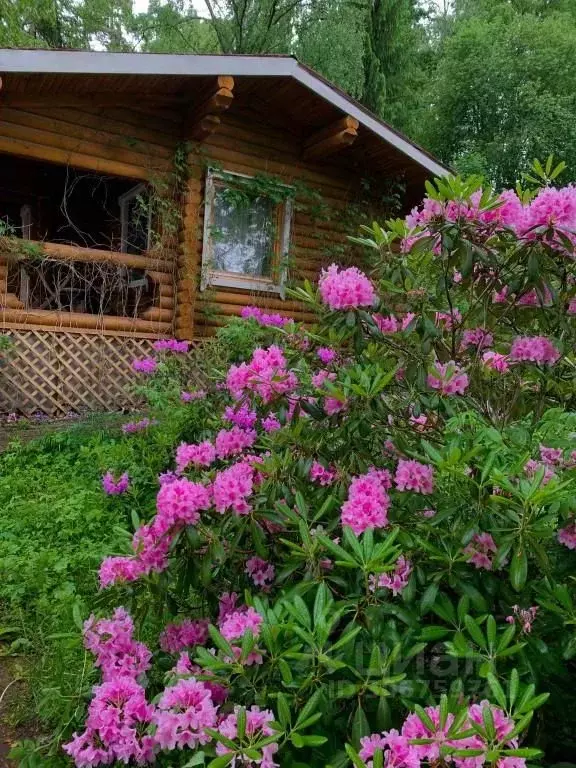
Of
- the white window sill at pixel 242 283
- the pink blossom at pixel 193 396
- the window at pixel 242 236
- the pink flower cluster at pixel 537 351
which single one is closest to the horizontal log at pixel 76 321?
the white window sill at pixel 242 283

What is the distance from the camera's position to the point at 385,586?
1478 millimetres

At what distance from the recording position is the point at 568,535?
59.2 inches

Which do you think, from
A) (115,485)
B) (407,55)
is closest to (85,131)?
(115,485)

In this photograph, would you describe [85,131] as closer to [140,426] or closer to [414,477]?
[140,426]

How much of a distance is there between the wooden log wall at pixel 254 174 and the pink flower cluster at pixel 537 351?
6291 mm

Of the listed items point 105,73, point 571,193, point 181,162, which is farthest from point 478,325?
point 181,162

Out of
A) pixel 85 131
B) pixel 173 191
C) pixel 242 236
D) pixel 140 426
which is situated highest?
pixel 85 131

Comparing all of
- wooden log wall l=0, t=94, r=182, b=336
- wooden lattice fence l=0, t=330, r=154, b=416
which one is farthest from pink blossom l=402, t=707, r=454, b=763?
wooden log wall l=0, t=94, r=182, b=336

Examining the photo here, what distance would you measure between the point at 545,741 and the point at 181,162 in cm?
750

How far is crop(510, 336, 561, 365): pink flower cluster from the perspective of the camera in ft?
6.15

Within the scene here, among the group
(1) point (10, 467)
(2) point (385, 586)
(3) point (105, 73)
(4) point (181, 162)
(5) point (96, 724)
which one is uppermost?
(3) point (105, 73)

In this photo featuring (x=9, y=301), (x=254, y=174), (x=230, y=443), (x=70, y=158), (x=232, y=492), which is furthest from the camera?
(x=254, y=174)

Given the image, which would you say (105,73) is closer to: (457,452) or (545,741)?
(457,452)

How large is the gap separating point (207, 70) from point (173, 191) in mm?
1568
